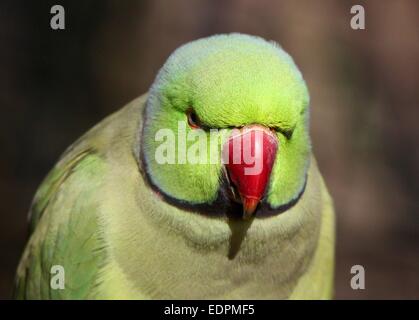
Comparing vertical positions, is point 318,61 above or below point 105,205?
above

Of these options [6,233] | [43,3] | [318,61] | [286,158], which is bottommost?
[6,233]

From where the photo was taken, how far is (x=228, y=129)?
169cm

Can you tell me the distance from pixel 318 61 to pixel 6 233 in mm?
1762

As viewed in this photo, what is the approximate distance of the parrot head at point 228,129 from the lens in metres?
1.68

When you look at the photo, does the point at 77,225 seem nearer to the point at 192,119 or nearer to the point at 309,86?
the point at 192,119

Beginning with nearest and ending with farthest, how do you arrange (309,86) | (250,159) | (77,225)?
(250,159), (77,225), (309,86)

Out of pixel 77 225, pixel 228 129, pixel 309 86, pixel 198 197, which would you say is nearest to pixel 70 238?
pixel 77 225

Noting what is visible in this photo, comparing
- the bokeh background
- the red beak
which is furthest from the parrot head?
the bokeh background

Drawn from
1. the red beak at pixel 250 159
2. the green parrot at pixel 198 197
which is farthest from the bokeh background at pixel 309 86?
the red beak at pixel 250 159

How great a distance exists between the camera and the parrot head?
1.68m

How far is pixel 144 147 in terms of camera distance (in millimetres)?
1878

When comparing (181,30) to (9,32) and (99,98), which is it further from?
(9,32)

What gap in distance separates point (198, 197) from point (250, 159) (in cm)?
19

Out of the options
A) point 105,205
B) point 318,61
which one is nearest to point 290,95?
point 105,205
